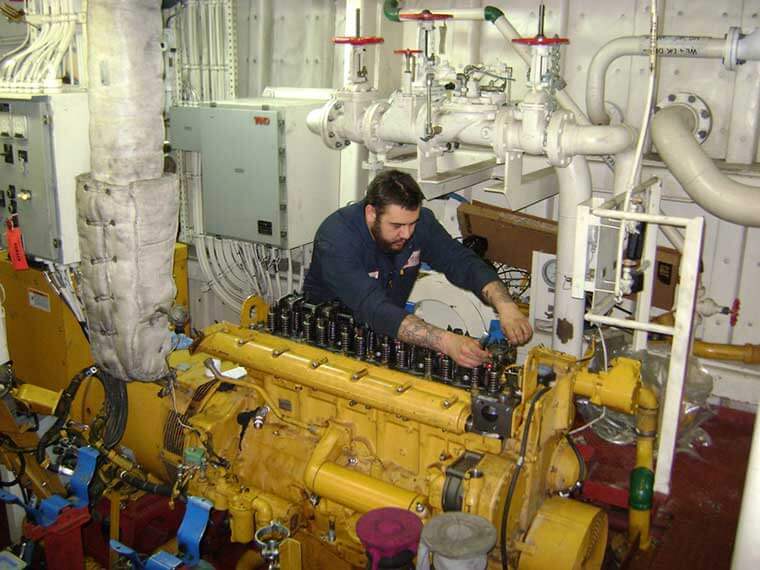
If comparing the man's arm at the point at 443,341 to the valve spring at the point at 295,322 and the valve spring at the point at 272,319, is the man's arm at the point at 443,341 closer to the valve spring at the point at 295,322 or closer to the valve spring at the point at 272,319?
the valve spring at the point at 295,322

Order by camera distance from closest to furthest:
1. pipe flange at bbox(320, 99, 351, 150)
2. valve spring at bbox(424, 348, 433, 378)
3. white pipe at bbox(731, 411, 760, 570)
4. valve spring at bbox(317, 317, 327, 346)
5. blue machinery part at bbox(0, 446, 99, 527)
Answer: white pipe at bbox(731, 411, 760, 570)
blue machinery part at bbox(0, 446, 99, 527)
valve spring at bbox(424, 348, 433, 378)
valve spring at bbox(317, 317, 327, 346)
pipe flange at bbox(320, 99, 351, 150)

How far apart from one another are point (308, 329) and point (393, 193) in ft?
2.27

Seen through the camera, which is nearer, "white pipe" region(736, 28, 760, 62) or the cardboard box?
"white pipe" region(736, 28, 760, 62)

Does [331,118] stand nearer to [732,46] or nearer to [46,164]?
[46,164]

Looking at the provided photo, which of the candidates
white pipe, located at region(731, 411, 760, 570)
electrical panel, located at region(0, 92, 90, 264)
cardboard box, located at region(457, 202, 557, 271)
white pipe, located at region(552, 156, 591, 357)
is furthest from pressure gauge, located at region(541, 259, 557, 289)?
white pipe, located at region(731, 411, 760, 570)

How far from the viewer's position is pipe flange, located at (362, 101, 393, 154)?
13.4 ft

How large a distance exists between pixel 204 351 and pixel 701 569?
2.40m

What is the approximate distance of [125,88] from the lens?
91.4 inches

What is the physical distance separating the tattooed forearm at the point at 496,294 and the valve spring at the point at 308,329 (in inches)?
32.2

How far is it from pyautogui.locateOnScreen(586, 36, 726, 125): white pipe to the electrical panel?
283 centimetres

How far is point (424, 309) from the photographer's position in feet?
16.3

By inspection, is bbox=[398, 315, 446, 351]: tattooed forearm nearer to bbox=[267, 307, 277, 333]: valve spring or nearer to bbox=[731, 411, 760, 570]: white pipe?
bbox=[267, 307, 277, 333]: valve spring

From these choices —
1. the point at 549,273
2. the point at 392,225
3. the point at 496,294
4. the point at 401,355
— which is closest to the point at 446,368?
the point at 401,355

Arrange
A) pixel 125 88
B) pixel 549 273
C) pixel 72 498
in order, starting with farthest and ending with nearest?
pixel 549 273, pixel 72 498, pixel 125 88
